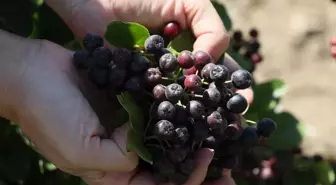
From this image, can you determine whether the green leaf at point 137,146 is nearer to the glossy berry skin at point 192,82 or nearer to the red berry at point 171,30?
the glossy berry skin at point 192,82

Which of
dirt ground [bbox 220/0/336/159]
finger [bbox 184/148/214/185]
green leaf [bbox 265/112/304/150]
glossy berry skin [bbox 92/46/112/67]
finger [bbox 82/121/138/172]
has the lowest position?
dirt ground [bbox 220/0/336/159]

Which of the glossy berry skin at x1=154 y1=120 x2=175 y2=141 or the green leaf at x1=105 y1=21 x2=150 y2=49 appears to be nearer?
the glossy berry skin at x1=154 y1=120 x2=175 y2=141

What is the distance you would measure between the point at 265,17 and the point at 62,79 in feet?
7.16

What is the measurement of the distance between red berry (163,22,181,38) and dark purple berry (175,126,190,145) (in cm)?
28

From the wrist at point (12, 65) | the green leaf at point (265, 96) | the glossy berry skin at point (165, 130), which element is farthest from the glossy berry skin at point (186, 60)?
the green leaf at point (265, 96)

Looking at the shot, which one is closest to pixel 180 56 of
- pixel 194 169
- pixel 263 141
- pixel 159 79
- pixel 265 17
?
pixel 159 79

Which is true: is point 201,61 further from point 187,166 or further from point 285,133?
point 285,133

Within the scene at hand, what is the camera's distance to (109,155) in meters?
1.12

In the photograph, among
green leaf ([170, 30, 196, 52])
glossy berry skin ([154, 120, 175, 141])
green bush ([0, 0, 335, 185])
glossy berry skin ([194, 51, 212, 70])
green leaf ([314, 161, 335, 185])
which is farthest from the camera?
green leaf ([314, 161, 335, 185])

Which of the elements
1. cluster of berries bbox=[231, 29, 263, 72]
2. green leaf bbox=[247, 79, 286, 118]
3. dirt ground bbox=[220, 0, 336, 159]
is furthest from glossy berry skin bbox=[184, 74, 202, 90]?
dirt ground bbox=[220, 0, 336, 159]

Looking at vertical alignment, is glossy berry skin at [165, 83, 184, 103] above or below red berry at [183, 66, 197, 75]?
above

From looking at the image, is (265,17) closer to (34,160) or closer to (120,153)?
(34,160)

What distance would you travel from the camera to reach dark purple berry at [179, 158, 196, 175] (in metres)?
1.10

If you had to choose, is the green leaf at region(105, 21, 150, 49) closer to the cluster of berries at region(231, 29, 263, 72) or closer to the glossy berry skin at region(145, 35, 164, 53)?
the glossy berry skin at region(145, 35, 164, 53)
